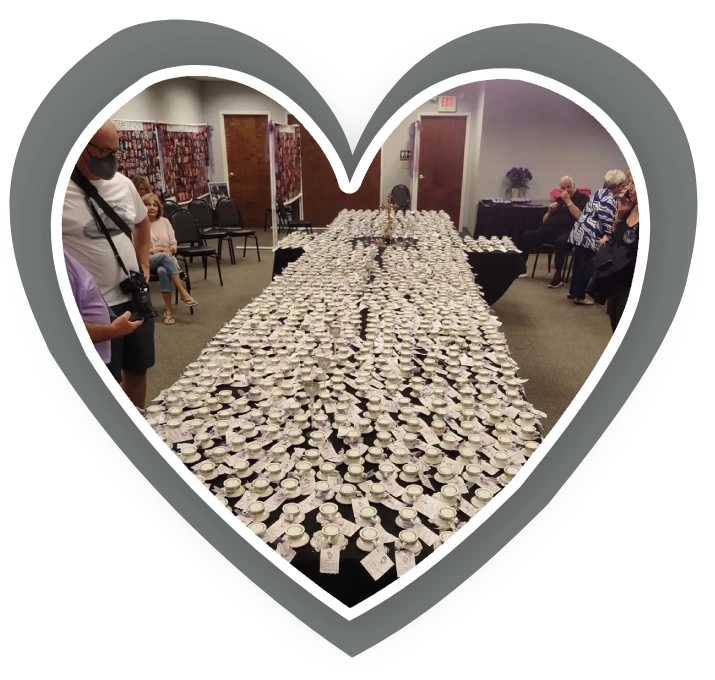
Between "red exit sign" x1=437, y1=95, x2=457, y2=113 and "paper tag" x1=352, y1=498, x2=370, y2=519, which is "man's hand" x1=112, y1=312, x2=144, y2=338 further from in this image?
"red exit sign" x1=437, y1=95, x2=457, y2=113

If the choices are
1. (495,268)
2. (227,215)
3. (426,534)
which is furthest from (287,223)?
(426,534)

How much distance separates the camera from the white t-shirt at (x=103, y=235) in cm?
146

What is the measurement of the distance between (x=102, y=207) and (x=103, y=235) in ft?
0.32

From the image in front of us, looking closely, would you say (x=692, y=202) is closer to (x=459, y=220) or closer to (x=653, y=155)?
(x=653, y=155)

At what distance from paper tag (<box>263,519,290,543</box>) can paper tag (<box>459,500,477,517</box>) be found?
0.38m

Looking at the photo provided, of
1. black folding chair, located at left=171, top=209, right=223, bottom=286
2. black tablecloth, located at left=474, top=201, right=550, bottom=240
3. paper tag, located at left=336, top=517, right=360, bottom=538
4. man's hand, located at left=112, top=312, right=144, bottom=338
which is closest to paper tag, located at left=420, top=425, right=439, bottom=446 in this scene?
paper tag, located at left=336, top=517, right=360, bottom=538

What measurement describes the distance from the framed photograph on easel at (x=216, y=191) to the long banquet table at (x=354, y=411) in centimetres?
505

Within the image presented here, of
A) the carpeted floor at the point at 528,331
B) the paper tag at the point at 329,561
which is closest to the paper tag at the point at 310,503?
the paper tag at the point at 329,561

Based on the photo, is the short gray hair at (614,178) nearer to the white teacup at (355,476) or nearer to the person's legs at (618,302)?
the person's legs at (618,302)

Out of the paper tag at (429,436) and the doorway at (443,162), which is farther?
the doorway at (443,162)

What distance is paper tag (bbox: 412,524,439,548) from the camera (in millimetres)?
1106

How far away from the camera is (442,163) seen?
718 cm

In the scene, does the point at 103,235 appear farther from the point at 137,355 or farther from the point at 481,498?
the point at 481,498

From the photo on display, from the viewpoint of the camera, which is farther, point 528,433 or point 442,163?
point 442,163
